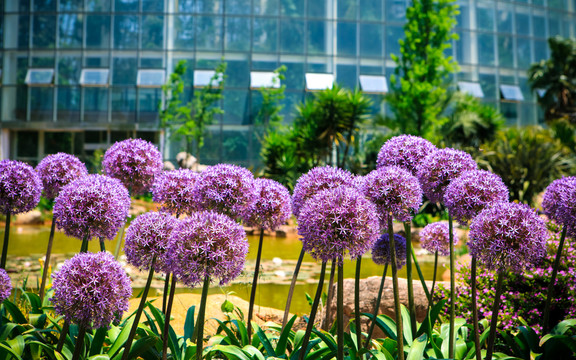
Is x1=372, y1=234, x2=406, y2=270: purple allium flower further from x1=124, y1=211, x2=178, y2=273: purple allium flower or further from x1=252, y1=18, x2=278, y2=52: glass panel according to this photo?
x1=252, y1=18, x2=278, y2=52: glass panel

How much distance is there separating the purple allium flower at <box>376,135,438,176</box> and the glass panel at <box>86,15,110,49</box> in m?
31.2

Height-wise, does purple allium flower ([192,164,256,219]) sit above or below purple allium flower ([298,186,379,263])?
above

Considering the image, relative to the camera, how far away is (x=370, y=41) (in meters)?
31.2

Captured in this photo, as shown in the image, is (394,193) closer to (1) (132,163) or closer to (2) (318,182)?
(2) (318,182)

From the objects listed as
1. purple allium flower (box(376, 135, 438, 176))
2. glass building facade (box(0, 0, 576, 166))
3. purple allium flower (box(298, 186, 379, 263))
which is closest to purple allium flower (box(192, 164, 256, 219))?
purple allium flower (box(298, 186, 379, 263))

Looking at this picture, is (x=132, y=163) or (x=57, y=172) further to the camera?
(x=57, y=172)

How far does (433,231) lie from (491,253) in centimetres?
131

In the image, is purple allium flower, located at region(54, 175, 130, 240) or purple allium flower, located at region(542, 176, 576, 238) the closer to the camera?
purple allium flower, located at region(54, 175, 130, 240)

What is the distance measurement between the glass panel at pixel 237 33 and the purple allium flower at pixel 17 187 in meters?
28.4

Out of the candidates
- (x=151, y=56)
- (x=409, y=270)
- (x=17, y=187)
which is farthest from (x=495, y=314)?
(x=151, y=56)

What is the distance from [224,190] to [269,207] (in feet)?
1.28

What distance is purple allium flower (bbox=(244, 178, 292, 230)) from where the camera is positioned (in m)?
3.09

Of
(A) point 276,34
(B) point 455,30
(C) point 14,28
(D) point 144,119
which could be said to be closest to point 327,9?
(A) point 276,34

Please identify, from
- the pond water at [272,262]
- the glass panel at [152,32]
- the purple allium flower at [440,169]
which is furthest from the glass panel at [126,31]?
the purple allium flower at [440,169]
